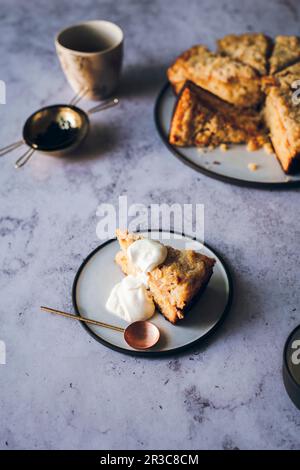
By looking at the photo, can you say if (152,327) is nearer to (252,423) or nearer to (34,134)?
(252,423)

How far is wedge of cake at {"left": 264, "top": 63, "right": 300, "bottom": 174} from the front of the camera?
155cm

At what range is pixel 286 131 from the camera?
157 centimetres

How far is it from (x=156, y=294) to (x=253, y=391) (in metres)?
0.31

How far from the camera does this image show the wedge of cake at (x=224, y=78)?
5.54 feet

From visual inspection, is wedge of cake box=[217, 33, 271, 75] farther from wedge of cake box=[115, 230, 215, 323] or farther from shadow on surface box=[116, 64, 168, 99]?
wedge of cake box=[115, 230, 215, 323]

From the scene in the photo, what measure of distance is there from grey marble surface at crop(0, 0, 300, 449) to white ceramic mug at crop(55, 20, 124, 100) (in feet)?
0.34

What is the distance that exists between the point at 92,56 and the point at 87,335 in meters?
0.98

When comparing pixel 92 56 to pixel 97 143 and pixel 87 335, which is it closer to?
pixel 97 143

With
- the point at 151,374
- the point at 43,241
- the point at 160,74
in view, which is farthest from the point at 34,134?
the point at 151,374

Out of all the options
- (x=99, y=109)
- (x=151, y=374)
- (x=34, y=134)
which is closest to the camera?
(x=151, y=374)

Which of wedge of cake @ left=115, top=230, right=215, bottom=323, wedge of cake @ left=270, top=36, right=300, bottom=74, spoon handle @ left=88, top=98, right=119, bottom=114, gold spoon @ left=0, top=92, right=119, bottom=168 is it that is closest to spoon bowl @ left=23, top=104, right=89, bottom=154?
gold spoon @ left=0, top=92, right=119, bottom=168

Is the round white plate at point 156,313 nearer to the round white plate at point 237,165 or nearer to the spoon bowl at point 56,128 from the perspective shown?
the round white plate at point 237,165

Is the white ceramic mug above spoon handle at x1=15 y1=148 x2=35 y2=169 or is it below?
above
